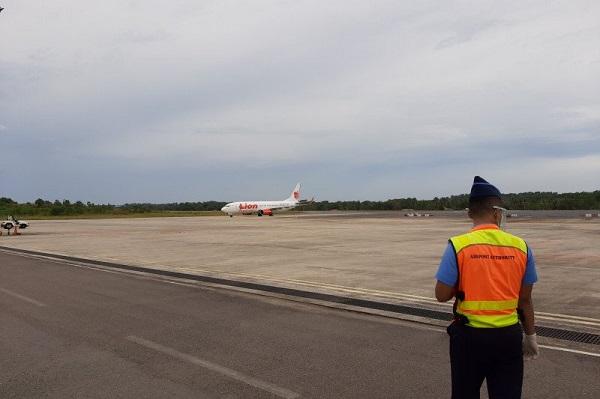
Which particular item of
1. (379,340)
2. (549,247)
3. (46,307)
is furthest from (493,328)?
(549,247)

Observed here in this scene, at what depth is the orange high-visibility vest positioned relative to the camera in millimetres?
3193

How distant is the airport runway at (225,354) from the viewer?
17.4 ft

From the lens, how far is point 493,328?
3232 millimetres

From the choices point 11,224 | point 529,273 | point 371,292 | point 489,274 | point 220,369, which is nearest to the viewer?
point 489,274

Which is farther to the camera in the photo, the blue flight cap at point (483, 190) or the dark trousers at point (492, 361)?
the blue flight cap at point (483, 190)

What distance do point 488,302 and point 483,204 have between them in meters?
0.68

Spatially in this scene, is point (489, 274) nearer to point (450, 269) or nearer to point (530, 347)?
point (450, 269)

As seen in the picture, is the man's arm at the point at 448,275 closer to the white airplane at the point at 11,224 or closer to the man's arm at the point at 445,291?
the man's arm at the point at 445,291

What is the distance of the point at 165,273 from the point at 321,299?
5979 mm

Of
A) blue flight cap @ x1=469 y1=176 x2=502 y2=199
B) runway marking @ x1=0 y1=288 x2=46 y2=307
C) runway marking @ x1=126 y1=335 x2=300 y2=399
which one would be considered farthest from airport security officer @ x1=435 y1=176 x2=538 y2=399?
runway marking @ x1=0 y1=288 x2=46 y2=307

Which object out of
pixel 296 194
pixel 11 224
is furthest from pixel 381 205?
pixel 11 224

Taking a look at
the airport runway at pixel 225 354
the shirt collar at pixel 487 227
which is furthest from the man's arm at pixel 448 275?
the airport runway at pixel 225 354

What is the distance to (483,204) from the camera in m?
3.43

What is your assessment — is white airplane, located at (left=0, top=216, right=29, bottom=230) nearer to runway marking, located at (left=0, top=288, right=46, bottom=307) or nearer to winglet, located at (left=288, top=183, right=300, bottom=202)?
runway marking, located at (left=0, top=288, right=46, bottom=307)
